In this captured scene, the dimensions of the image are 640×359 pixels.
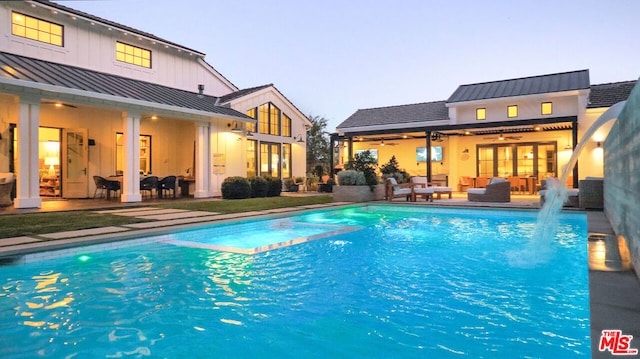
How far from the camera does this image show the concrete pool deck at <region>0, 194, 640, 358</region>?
215 centimetres

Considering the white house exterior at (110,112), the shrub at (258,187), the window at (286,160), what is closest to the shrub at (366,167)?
the shrub at (258,187)

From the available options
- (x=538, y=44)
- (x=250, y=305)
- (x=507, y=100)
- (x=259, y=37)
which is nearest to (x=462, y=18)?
(x=507, y=100)

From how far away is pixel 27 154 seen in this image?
30.2 ft

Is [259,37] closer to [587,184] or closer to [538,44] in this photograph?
[538,44]

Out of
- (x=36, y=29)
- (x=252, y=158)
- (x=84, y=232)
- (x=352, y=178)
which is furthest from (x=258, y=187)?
(x=84, y=232)

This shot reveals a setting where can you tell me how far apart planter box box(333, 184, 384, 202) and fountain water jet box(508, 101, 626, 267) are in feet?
17.0

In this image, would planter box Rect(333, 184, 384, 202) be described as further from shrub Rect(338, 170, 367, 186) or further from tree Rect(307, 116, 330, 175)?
tree Rect(307, 116, 330, 175)

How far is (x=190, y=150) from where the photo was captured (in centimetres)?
1580

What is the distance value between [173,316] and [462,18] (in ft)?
55.7

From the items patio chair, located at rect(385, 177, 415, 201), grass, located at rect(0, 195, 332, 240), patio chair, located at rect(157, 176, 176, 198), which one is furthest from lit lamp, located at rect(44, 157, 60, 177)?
patio chair, located at rect(385, 177, 415, 201)

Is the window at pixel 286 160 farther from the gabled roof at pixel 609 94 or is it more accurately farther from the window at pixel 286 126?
the gabled roof at pixel 609 94

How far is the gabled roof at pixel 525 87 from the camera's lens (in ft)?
51.4

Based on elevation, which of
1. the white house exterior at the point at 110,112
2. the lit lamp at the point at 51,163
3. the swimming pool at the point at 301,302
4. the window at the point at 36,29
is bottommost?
the swimming pool at the point at 301,302

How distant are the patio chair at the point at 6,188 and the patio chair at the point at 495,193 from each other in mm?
13043
